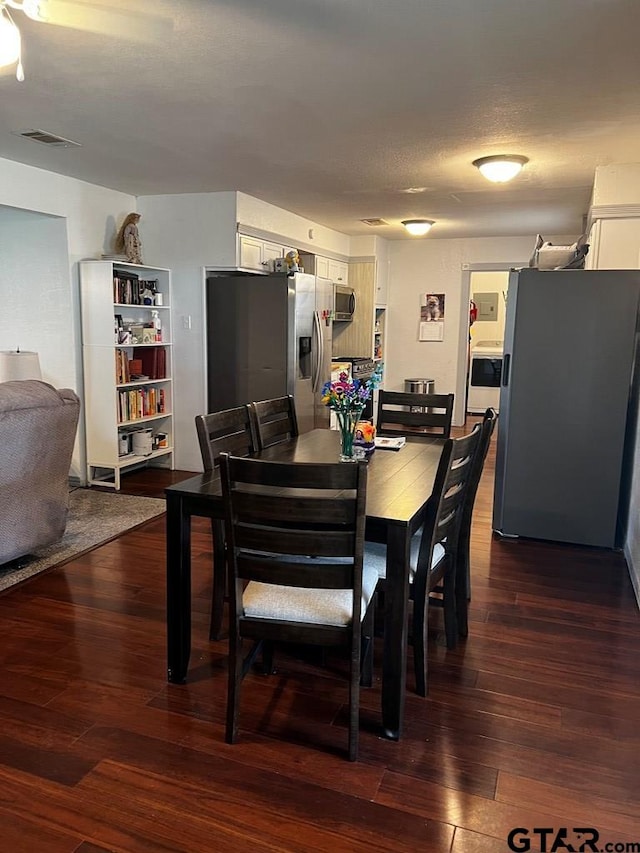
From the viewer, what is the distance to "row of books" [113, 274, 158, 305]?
16.3ft

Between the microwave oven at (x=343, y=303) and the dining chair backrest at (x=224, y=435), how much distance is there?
13.5 feet

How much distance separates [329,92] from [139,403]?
126 inches

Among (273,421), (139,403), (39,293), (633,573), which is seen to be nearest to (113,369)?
(139,403)

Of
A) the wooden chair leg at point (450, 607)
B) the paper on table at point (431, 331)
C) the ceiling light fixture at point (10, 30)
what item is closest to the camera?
the ceiling light fixture at point (10, 30)

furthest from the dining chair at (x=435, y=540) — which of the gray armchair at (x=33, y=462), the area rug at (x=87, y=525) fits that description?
the area rug at (x=87, y=525)

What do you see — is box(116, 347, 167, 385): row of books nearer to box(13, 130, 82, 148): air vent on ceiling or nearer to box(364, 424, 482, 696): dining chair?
box(13, 130, 82, 148): air vent on ceiling

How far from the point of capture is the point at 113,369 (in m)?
4.96

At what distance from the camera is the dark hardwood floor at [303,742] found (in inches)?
67.2

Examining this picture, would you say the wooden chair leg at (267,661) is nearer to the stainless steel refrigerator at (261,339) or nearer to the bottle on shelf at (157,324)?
the stainless steel refrigerator at (261,339)

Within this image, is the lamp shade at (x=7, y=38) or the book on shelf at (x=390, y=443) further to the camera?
the book on shelf at (x=390, y=443)

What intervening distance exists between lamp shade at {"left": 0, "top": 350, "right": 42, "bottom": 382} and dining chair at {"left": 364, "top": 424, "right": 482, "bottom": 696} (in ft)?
10.6

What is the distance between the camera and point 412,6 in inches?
83.7

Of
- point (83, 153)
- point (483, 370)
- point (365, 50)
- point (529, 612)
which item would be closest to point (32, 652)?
point (529, 612)

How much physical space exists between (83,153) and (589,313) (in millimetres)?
3364
